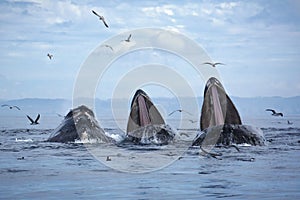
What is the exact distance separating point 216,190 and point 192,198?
1.41 meters

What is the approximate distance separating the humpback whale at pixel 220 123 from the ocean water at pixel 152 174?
832mm

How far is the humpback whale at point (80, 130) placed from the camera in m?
33.8

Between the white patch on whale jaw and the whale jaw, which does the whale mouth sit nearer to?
the white patch on whale jaw

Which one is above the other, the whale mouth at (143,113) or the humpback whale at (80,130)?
the whale mouth at (143,113)

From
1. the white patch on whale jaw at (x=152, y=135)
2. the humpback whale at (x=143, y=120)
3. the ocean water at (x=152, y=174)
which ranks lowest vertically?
the ocean water at (x=152, y=174)

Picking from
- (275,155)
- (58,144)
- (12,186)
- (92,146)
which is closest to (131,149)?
(92,146)

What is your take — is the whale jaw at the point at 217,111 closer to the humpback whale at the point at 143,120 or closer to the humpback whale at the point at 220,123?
the humpback whale at the point at 220,123

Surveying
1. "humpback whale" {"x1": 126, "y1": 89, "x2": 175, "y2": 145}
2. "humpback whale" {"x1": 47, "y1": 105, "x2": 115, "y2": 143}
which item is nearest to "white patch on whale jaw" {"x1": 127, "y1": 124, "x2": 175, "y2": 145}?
"humpback whale" {"x1": 126, "y1": 89, "x2": 175, "y2": 145}

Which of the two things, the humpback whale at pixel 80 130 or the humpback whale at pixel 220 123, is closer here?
the humpback whale at pixel 220 123

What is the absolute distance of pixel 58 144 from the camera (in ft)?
108

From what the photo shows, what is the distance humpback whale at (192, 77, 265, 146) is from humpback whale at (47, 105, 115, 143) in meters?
5.69

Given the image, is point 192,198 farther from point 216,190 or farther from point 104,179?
point 104,179

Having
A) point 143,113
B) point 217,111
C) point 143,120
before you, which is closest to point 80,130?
point 143,120

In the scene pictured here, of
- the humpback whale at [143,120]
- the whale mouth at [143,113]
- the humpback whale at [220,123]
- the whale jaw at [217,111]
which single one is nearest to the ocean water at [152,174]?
the humpback whale at [220,123]
